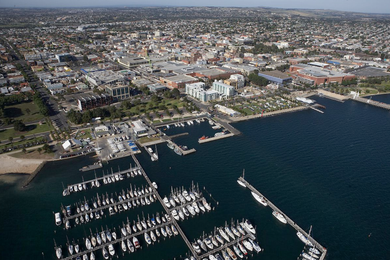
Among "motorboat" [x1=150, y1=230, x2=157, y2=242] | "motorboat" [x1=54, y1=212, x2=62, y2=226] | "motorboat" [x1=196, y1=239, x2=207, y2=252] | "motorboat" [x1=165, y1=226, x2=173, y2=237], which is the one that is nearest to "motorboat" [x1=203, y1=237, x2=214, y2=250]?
"motorboat" [x1=196, y1=239, x2=207, y2=252]

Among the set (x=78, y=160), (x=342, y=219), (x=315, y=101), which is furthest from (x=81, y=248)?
(x=315, y=101)

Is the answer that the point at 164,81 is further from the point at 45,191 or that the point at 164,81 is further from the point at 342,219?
the point at 342,219

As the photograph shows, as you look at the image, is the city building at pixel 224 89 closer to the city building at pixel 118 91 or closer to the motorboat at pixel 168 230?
the city building at pixel 118 91

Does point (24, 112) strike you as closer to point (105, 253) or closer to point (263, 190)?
point (105, 253)

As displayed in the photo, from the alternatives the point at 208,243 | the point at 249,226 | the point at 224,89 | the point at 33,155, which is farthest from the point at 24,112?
the point at 249,226

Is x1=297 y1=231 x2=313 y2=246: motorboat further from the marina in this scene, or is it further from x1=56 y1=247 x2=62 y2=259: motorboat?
x1=56 y1=247 x2=62 y2=259: motorboat
